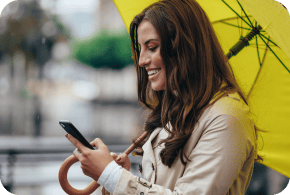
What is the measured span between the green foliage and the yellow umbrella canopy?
408 inches

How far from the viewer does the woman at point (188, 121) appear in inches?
40.7

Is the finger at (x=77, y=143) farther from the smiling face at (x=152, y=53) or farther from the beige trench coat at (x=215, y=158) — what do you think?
the smiling face at (x=152, y=53)

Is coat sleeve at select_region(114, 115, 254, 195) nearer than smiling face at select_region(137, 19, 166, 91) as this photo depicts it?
Yes

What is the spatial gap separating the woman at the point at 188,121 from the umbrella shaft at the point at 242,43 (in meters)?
0.46

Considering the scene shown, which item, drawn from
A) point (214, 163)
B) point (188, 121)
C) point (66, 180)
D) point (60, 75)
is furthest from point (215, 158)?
point (60, 75)

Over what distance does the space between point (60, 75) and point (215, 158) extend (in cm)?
1647

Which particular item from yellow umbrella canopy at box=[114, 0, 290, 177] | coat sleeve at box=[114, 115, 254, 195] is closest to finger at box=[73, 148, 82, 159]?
coat sleeve at box=[114, 115, 254, 195]

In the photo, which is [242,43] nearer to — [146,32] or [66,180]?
[146,32]

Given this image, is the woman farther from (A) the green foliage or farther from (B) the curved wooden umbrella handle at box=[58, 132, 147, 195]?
(A) the green foliage

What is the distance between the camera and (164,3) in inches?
51.6

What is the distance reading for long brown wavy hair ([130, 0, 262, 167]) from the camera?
118 centimetres

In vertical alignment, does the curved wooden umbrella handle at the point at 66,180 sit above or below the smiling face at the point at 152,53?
below

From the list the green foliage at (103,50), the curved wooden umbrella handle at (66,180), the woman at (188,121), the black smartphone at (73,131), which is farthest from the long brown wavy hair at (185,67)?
the green foliage at (103,50)

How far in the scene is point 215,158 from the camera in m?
1.02
